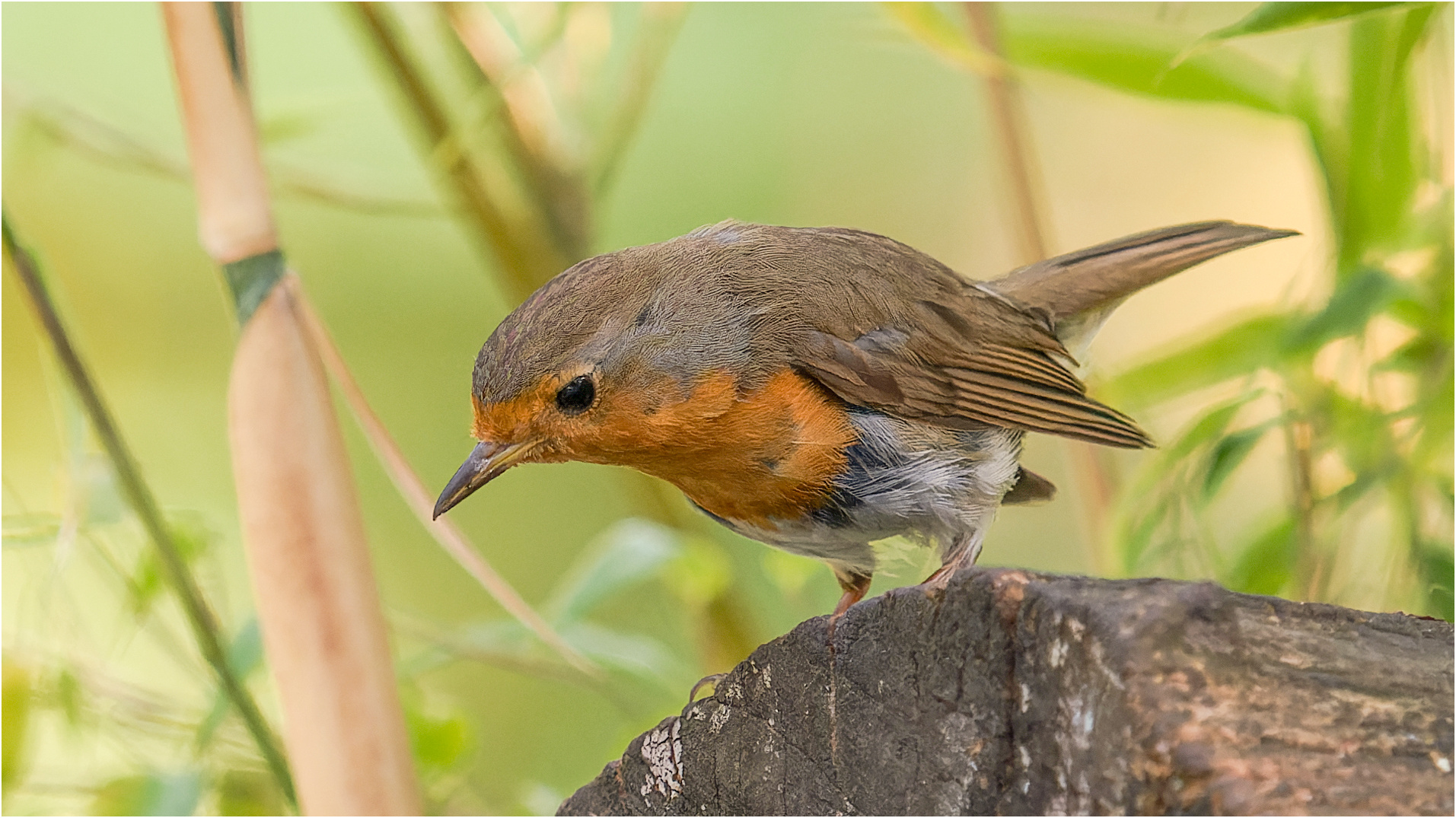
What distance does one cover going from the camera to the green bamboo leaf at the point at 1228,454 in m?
1.83

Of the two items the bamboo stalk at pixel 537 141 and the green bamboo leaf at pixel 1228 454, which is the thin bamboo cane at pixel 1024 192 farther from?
the bamboo stalk at pixel 537 141

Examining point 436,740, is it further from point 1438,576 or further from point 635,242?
point 635,242

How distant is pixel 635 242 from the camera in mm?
3535

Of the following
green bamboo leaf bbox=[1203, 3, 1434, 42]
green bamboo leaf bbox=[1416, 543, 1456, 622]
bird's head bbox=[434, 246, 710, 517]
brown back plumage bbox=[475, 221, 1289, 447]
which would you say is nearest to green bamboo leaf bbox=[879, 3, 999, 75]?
brown back plumage bbox=[475, 221, 1289, 447]

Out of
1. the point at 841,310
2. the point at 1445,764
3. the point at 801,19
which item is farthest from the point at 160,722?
the point at 801,19

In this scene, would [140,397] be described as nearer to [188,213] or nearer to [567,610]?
[188,213]

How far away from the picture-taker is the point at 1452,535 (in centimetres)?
194

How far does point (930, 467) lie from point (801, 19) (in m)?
2.12

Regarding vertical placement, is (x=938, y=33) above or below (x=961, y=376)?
above

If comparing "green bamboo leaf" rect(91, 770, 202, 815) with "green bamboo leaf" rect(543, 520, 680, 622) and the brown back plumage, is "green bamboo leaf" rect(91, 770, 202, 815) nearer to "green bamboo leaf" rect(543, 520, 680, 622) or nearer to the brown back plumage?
"green bamboo leaf" rect(543, 520, 680, 622)

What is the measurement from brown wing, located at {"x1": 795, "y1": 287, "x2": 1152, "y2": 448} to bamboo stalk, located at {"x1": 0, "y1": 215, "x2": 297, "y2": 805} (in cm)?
88

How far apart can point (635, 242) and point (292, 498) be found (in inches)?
83.0

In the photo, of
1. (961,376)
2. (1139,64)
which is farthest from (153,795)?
(1139,64)

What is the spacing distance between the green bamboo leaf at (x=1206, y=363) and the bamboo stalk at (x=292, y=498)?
1.35 meters
